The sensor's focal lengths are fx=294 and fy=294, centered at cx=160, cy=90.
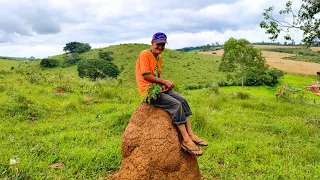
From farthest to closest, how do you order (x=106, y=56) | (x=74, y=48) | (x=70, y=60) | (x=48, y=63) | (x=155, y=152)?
(x=74, y=48)
(x=70, y=60)
(x=106, y=56)
(x=48, y=63)
(x=155, y=152)

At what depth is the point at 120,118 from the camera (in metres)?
9.23

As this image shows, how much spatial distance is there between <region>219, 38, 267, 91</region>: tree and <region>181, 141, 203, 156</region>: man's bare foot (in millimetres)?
27884

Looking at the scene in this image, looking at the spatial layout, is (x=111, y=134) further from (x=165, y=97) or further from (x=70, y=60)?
(x=70, y=60)

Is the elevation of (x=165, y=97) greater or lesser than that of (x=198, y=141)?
greater

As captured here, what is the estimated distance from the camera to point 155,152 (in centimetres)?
451

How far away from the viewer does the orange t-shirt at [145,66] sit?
443 centimetres

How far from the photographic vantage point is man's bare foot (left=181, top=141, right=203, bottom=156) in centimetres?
435

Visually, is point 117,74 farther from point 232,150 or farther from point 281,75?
point 232,150

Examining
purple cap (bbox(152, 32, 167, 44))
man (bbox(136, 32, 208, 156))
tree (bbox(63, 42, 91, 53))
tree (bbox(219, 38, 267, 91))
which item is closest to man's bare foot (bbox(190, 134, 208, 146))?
man (bbox(136, 32, 208, 156))

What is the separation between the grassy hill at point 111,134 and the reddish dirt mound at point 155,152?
5.04 ft

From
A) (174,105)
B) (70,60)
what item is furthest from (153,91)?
(70,60)

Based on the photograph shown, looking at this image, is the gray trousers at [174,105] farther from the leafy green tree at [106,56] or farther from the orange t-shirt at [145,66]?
the leafy green tree at [106,56]

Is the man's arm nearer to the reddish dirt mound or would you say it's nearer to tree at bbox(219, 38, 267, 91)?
the reddish dirt mound

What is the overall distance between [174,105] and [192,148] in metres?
0.69
